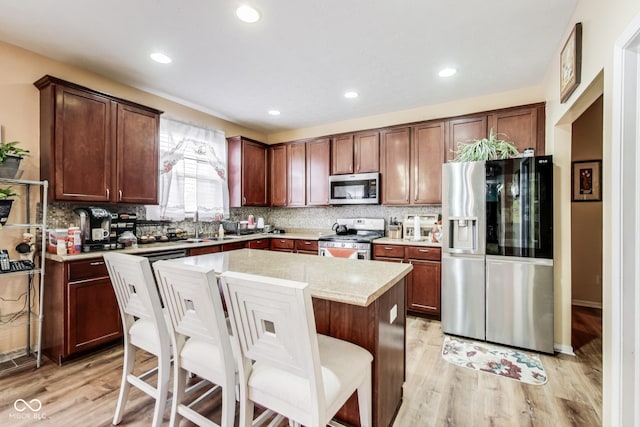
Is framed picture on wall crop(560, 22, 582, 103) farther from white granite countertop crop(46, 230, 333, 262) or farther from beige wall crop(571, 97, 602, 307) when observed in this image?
white granite countertop crop(46, 230, 333, 262)

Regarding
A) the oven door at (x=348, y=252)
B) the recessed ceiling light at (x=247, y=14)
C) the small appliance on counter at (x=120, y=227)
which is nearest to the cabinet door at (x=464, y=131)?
the oven door at (x=348, y=252)

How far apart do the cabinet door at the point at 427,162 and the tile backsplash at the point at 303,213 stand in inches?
13.5

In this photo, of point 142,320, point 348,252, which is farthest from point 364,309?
point 348,252

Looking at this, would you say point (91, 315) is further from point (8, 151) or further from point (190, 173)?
point (190, 173)

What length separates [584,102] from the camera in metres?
2.10

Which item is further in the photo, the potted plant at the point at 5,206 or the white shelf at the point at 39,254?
the white shelf at the point at 39,254

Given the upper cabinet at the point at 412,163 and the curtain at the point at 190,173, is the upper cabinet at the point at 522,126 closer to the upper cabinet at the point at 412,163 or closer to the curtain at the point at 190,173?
the upper cabinet at the point at 412,163

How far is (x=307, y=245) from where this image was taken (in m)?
4.33

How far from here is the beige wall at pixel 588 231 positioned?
3771 mm

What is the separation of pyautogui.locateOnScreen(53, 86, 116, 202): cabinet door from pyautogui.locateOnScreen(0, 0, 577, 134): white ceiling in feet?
1.42

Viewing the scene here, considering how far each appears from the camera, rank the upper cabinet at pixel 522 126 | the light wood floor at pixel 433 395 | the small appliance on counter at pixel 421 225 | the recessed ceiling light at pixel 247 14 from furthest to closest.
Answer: the small appliance on counter at pixel 421 225 → the upper cabinet at pixel 522 126 → the recessed ceiling light at pixel 247 14 → the light wood floor at pixel 433 395

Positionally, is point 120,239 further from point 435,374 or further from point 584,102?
point 584,102

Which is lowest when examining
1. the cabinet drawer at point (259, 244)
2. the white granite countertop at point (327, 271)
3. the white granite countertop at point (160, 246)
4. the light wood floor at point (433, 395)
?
the light wood floor at point (433, 395)

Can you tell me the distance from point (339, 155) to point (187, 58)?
2413 millimetres
